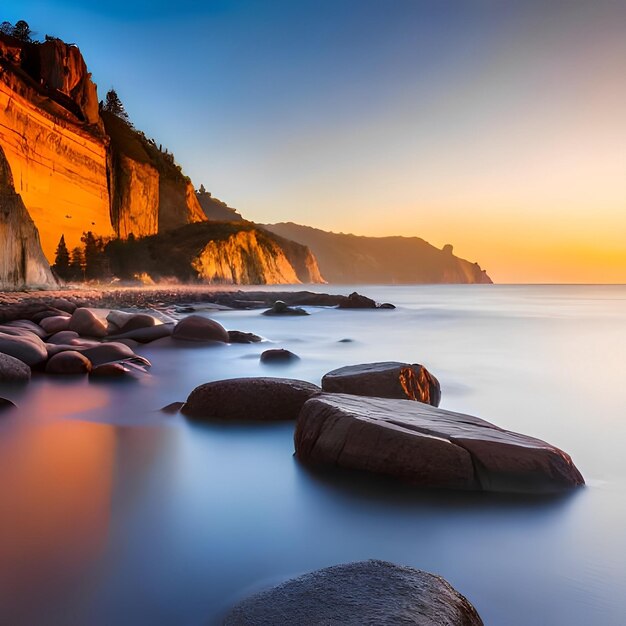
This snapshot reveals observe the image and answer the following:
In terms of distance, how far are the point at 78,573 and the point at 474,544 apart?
169 centimetres

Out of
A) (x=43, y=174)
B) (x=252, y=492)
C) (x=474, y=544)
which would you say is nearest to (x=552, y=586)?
(x=474, y=544)

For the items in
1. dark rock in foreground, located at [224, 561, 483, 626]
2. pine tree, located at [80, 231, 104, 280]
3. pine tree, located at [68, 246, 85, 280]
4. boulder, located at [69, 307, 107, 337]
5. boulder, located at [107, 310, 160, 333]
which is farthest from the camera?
pine tree, located at [80, 231, 104, 280]

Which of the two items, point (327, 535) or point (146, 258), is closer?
point (327, 535)

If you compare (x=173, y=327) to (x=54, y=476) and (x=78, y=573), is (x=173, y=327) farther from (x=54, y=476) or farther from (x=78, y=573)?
(x=78, y=573)

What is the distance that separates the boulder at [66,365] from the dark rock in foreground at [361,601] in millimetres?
5552

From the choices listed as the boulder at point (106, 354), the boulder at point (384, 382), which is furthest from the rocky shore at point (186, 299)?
the boulder at point (384, 382)

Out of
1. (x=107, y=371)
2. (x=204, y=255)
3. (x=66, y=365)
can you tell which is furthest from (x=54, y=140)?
(x=107, y=371)

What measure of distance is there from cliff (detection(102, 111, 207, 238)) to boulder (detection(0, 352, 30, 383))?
4159cm

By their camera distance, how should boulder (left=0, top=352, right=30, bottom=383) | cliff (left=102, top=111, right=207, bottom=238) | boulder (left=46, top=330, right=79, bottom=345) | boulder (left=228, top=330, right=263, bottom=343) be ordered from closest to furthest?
boulder (left=0, top=352, right=30, bottom=383) → boulder (left=46, top=330, right=79, bottom=345) → boulder (left=228, top=330, right=263, bottom=343) → cliff (left=102, top=111, right=207, bottom=238)

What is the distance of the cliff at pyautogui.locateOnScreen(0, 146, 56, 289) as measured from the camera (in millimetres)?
19656

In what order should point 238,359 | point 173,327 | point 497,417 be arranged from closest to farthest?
point 497,417, point 238,359, point 173,327

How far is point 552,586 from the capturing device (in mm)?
2025

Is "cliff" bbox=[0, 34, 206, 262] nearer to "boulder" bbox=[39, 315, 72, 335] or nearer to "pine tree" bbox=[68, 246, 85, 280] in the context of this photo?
"pine tree" bbox=[68, 246, 85, 280]

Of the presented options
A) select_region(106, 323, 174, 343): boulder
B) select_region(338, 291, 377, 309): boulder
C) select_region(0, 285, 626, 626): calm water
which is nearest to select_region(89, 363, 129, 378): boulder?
select_region(0, 285, 626, 626): calm water
